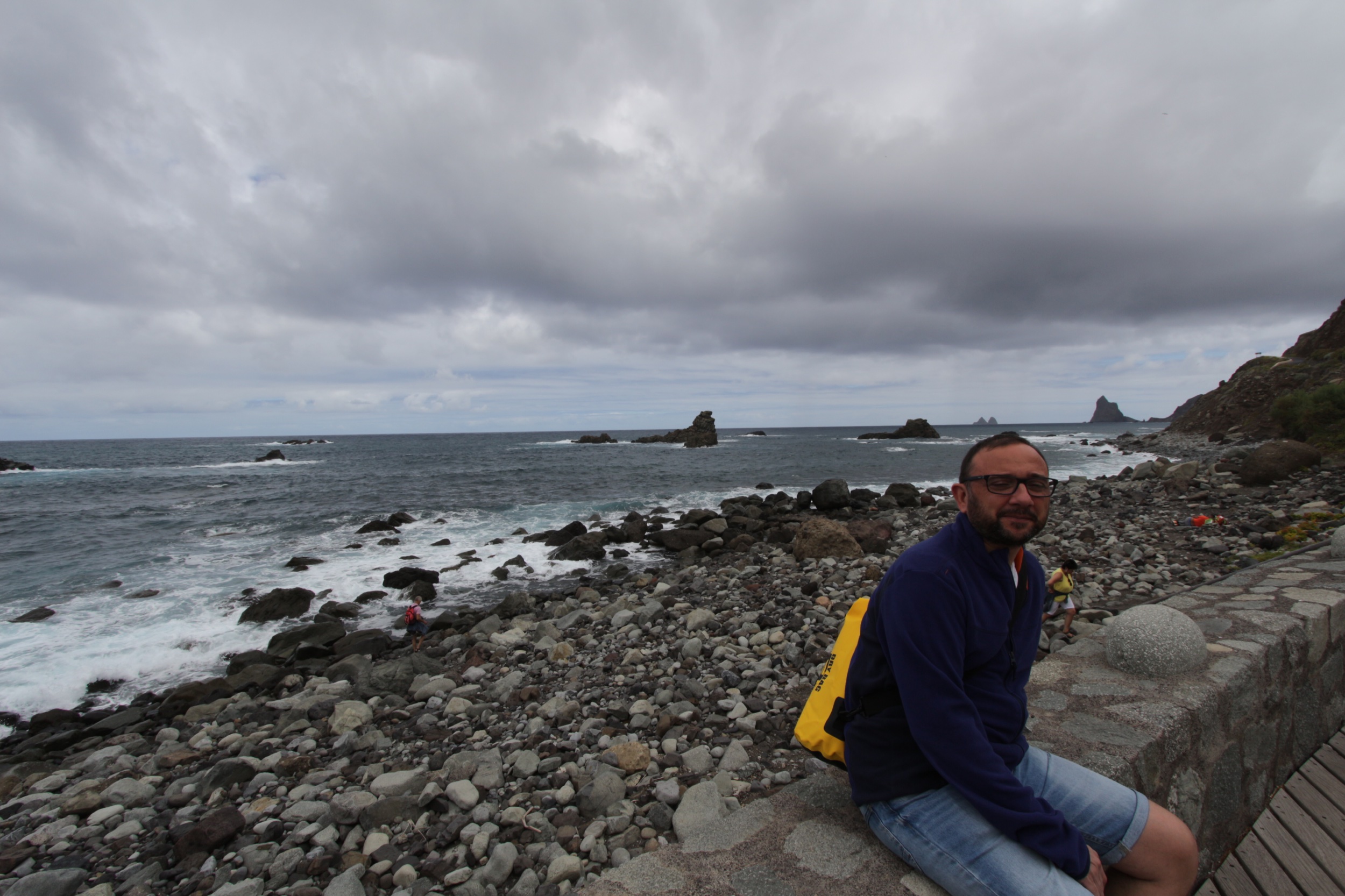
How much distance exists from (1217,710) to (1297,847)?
744 mm

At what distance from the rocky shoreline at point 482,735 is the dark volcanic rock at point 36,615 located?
4.19 metres

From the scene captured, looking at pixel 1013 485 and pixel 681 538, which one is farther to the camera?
pixel 681 538

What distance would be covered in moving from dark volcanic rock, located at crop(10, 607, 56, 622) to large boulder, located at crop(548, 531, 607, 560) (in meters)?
10.2

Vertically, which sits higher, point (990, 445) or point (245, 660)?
point (990, 445)

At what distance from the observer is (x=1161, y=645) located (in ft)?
11.8

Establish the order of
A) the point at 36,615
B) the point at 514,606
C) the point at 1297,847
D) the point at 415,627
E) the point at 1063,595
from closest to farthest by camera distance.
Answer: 1. the point at 1297,847
2. the point at 1063,595
3. the point at 415,627
4. the point at 514,606
5. the point at 36,615

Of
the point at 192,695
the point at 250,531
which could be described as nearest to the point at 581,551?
the point at 192,695

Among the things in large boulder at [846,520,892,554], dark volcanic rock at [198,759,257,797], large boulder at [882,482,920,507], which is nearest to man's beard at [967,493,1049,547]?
dark volcanic rock at [198,759,257,797]

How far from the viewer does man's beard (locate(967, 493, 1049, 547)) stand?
2.17 metres

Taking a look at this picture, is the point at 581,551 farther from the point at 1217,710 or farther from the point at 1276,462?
the point at 1276,462

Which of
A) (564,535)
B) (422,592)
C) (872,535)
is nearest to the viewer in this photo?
(422,592)

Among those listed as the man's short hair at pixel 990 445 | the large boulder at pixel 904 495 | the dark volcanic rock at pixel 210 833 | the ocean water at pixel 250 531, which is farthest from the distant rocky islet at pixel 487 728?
the large boulder at pixel 904 495

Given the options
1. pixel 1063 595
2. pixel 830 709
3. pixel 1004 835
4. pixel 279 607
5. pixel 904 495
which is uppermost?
Result: pixel 830 709

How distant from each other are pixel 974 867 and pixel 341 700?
7.22m
